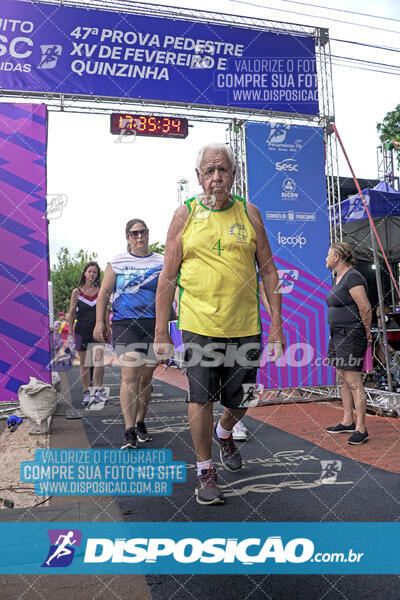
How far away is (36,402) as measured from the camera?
15.9 ft

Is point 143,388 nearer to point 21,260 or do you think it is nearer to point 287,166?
point 21,260

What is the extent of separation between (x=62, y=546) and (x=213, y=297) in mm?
1377

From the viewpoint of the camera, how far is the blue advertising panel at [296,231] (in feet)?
21.5

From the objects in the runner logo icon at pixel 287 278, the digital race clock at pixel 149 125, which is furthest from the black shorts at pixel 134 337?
the digital race clock at pixel 149 125

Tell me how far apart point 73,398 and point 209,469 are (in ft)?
17.1

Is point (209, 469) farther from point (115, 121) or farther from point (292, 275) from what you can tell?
point (115, 121)

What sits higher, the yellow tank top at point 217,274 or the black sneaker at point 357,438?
the yellow tank top at point 217,274

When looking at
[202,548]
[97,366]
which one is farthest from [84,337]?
[202,548]

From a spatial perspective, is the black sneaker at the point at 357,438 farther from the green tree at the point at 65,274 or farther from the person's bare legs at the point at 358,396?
the green tree at the point at 65,274

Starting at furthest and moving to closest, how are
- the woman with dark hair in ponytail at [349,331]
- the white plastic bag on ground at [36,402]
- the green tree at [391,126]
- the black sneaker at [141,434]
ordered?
the green tree at [391,126], the white plastic bag on ground at [36,402], the black sneaker at [141,434], the woman with dark hair in ponytail at [349,331]

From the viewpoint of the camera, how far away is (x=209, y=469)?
287 centimetres

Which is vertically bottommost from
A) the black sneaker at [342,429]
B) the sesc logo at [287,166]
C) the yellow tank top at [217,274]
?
the black sneaker at [342,429]

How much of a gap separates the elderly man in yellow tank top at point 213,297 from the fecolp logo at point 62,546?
2.51ft

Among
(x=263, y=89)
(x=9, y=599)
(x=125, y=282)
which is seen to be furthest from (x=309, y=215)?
(x=9, y=599)
